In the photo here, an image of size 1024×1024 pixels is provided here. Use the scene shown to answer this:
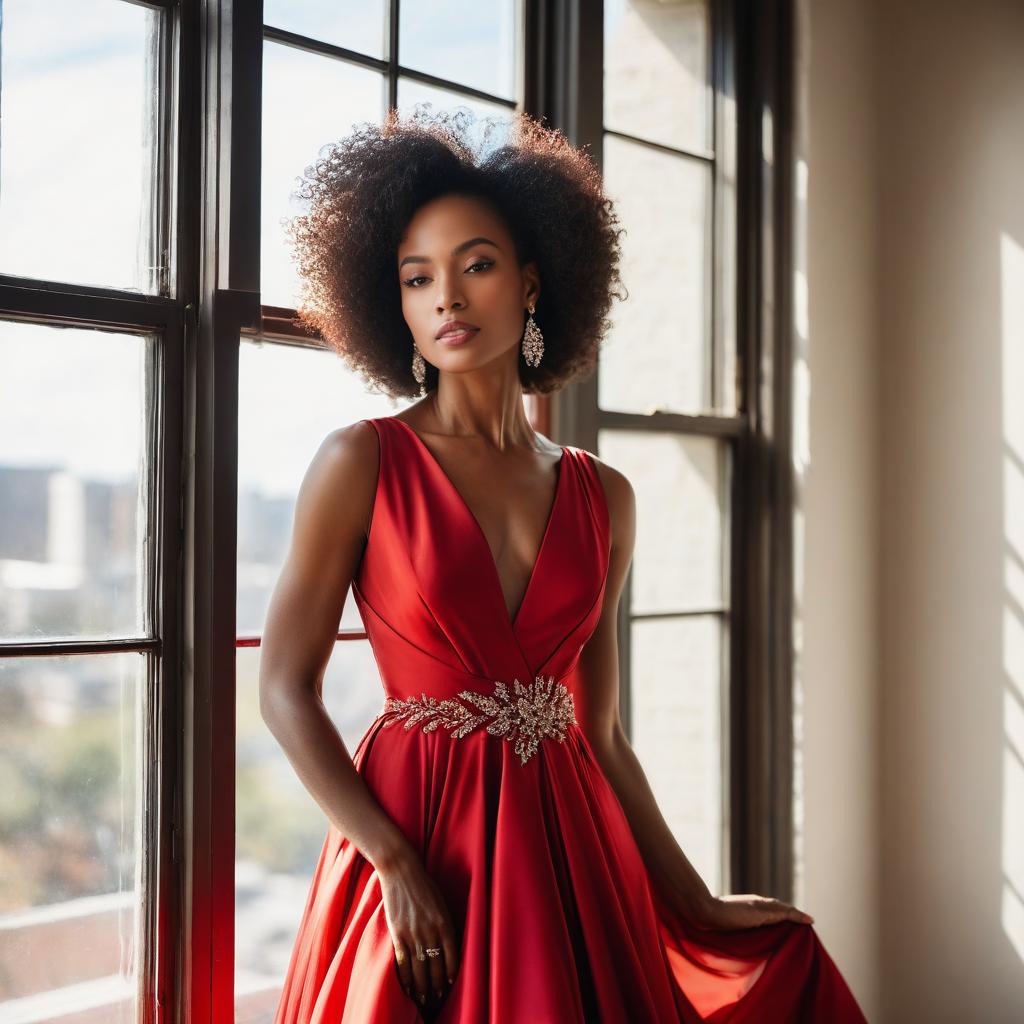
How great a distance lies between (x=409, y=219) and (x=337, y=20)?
0.52 m

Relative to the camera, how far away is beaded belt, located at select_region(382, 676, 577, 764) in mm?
1460

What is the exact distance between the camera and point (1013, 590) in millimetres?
2412

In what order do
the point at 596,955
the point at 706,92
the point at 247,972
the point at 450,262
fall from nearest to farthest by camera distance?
the point at 596,955 → the point at 450,262 → the point at 247,972 → the point at 706,92

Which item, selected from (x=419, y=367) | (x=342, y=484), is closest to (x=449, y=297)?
(x=419, y=367)

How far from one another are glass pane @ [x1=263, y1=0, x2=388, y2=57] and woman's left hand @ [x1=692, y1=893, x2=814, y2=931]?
1.49 m

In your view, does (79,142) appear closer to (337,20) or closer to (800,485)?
(337,20)

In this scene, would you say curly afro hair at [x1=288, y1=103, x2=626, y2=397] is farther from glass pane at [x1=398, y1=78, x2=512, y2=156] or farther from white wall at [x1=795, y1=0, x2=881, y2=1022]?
white wall at [x1=795, y1=0, x2=881, y2=1022]

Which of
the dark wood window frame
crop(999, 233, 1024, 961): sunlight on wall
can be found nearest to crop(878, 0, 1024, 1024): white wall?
crop(999, 233, 1024, 961): sunlight on wall

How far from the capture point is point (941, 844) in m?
2.55

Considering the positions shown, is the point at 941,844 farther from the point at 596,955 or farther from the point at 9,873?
the point at 9,873

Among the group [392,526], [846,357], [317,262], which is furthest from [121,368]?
[846,357]

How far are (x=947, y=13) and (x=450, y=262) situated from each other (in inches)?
66.7

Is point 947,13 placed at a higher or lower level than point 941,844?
higher

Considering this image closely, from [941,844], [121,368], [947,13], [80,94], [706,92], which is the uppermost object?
[947,13]
